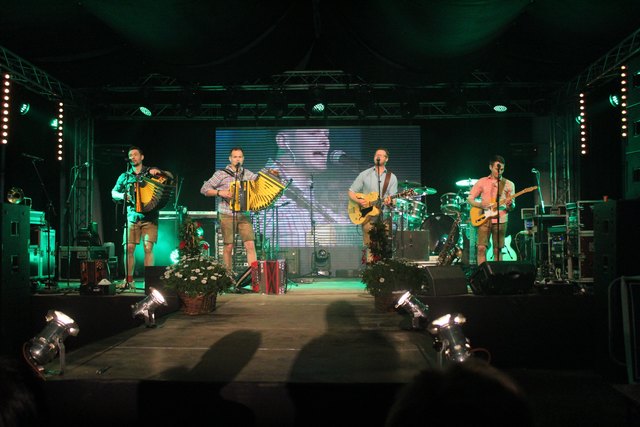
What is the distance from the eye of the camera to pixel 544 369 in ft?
21.9

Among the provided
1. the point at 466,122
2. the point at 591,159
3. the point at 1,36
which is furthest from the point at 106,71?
the point at 591,159

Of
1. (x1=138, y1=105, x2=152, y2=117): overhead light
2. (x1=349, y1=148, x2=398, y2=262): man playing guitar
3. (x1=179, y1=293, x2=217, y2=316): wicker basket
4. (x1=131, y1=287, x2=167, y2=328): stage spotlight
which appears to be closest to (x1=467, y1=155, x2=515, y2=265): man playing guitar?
(x1=349, y1=148, x2=398, y2=262): man playing guitar

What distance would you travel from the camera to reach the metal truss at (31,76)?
34.3ft

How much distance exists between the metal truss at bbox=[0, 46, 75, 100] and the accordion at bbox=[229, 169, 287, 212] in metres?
4.92

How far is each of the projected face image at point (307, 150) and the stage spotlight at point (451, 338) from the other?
35.5 ft

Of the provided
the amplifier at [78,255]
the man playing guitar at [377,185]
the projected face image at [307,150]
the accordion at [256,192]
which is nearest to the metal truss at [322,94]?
the projected face image at [307,150]

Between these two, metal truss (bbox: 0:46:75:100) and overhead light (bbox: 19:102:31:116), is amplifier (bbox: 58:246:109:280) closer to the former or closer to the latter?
overhead light (bbox: 19:102:31:116)

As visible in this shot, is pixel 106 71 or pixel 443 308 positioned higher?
pixel 106 71

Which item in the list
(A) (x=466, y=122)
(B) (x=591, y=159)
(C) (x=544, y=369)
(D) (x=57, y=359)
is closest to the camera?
(D) (x=57, y=359)

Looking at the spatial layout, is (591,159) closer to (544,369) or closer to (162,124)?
(544,369)

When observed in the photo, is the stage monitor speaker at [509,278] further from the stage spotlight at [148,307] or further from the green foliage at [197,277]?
the stage spotlight at [148,307]

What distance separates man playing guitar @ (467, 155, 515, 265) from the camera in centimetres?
980

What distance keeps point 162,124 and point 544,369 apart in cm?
1188

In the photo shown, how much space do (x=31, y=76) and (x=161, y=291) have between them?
7.51 m
